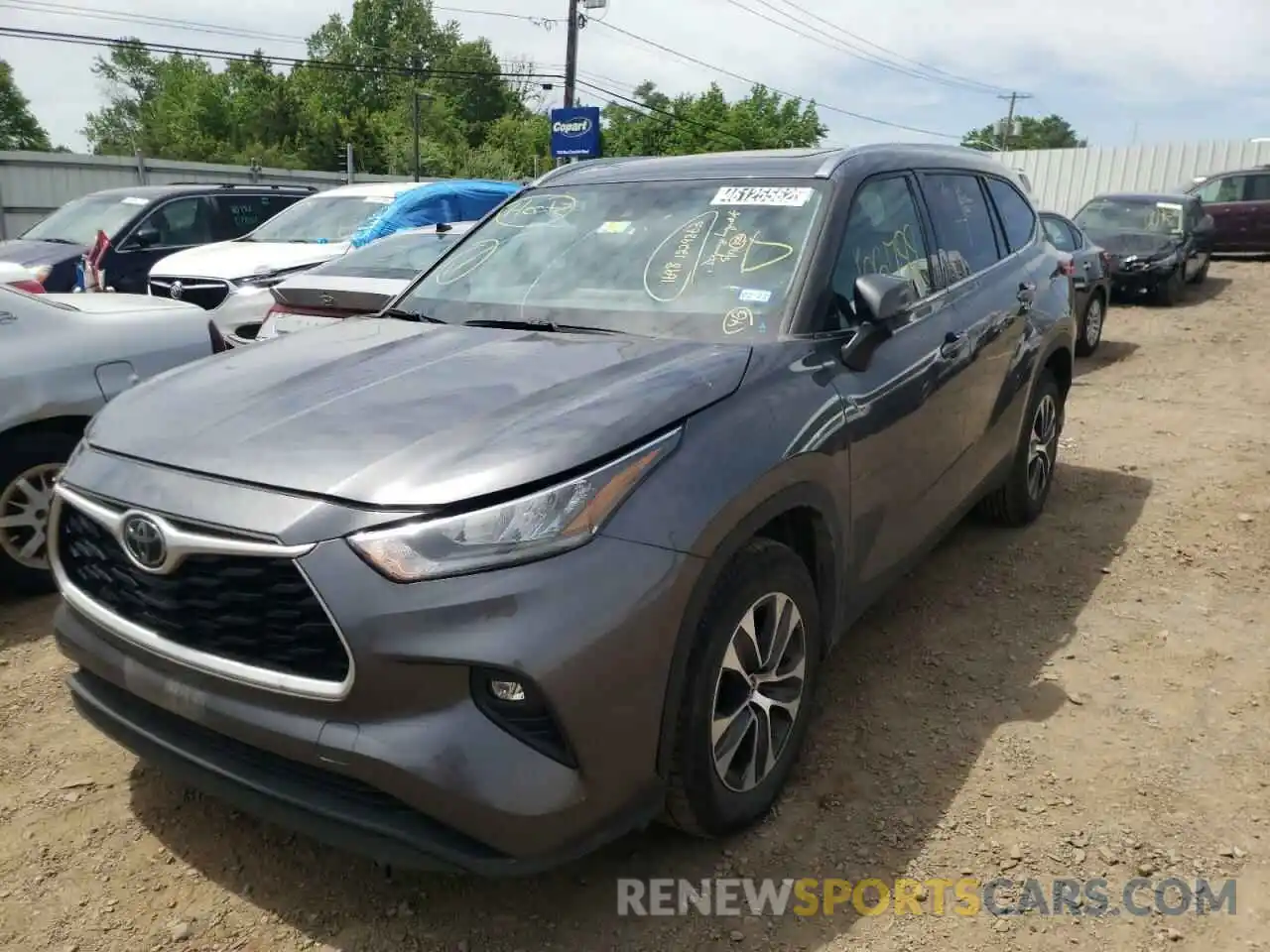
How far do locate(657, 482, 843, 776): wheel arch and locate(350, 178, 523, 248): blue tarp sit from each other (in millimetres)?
6950

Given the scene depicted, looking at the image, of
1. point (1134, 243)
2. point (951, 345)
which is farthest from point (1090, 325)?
point (951, 345)

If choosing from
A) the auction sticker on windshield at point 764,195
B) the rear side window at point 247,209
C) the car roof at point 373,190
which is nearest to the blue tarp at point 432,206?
the car roof at point 373,190

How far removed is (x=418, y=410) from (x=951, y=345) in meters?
2.07

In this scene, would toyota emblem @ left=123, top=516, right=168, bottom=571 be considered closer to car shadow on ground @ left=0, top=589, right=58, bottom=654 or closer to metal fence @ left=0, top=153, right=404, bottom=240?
car shadow on ground @ left=0, top=589, right=58, bottom=654

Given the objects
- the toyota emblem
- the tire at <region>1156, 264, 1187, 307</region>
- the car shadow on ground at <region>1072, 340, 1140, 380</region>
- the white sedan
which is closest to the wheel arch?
the toyota emblem

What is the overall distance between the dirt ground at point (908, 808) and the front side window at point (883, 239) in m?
1.43

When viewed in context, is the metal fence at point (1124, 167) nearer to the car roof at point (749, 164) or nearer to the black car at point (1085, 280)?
the black car at point (1085, 280)

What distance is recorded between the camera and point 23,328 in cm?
412

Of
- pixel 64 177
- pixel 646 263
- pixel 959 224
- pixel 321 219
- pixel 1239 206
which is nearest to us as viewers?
pixel 646 263

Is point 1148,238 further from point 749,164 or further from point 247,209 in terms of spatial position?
point 749,164

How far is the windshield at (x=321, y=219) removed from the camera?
9.49 m

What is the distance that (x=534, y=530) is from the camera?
2027mm

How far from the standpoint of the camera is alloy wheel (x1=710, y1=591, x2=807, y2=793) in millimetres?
2422

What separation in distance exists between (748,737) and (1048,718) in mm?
1327
